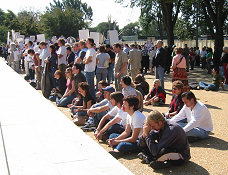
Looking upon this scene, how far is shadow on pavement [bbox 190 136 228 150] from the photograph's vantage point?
6027 mm

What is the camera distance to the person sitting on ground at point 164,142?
4.89 metres

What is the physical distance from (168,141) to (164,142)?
61 mm

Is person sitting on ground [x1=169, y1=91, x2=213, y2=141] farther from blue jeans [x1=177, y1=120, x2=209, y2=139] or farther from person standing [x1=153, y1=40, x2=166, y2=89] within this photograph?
person standing [x1=153, y1=40, x2=166, y2=89]

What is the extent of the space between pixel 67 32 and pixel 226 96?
51369 mm

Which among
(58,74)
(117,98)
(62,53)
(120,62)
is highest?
(62,53)

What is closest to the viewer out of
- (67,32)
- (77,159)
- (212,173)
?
(77,159)

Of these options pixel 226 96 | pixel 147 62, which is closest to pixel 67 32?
pixel 147 62

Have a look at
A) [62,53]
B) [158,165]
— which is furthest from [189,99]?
[62,53]

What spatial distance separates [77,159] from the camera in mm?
4402

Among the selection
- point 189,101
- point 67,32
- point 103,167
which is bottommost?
point 103,167

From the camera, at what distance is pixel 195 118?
6.22m

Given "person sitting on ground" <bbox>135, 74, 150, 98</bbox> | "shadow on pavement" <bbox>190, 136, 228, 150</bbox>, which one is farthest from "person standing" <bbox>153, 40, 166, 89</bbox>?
"shadow on pavement" <bbox>190, 136, 228, 150</bbox>

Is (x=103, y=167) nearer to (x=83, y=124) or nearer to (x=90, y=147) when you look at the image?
(x=90, y=147)

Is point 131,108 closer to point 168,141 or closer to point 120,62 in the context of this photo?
point 168,141
